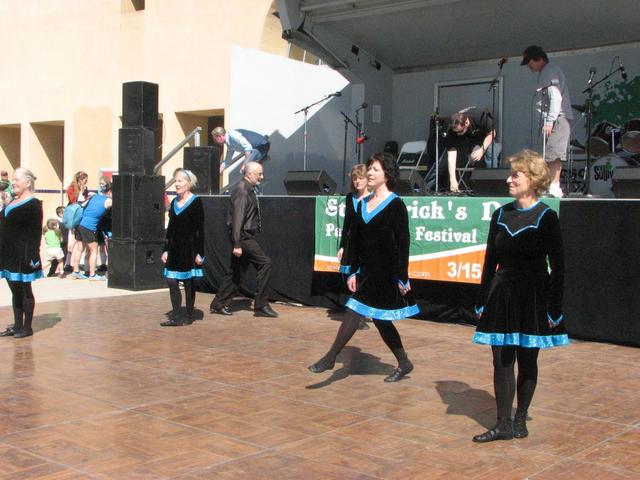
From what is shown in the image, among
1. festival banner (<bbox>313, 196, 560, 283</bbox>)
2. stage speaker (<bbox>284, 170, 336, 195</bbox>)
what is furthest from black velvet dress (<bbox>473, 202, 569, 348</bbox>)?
stage speaker (<bbox>284, 170, 336, 195</bbox>)

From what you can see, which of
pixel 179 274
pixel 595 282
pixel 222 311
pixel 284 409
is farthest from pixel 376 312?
pixel 222 311

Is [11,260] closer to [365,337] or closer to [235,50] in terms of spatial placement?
[365,337]

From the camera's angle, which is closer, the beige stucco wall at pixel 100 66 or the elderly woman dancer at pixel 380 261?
the elderly woman dancer at pixel 380 261

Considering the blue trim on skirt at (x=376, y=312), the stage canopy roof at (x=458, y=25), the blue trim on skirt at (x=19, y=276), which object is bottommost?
the blue trim on skirt at (x=376, y=312)

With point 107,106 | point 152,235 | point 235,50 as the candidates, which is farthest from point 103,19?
point 152,235

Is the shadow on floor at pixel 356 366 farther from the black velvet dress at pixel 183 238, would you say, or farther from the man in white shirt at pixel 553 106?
the man in white shirt at pixel 553 106

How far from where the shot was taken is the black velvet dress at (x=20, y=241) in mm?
8008

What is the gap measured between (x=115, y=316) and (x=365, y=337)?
10.7ft

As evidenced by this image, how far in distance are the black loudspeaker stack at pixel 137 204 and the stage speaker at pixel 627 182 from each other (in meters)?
7.17

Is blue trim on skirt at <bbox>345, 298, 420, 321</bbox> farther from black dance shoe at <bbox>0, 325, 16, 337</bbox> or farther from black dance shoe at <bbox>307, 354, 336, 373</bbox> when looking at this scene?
black dance shoe at <bbox>0, 325, 16, 337</bbox>

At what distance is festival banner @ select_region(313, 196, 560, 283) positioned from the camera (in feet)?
30.6

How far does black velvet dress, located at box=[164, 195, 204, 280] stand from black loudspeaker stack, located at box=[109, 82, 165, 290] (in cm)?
364

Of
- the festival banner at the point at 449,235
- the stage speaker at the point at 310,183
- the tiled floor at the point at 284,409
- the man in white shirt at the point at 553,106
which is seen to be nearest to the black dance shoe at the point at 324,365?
the tiled floor at the point at 284,409

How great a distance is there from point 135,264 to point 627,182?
735cm
